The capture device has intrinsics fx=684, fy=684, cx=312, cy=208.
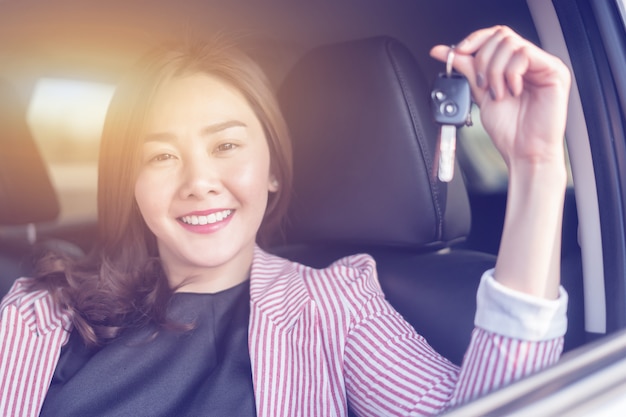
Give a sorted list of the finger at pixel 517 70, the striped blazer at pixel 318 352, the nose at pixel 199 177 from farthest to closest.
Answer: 1. the nose at pixel 199 177
2. the striped blazer at pixel 318 352
3. the finger at pixel 517 70

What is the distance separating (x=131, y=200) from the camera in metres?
1.67

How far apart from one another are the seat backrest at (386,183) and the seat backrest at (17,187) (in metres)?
1.03

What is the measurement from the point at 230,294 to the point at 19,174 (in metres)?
1.11

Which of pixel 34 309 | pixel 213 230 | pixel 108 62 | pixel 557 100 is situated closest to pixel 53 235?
pixel 108 62

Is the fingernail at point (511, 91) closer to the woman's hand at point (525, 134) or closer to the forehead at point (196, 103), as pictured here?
the woman's hand at point (525, 134)

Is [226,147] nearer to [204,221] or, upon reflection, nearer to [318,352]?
[204,221]

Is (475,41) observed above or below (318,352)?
above

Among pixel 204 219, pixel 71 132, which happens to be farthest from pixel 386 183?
pixel 71 132

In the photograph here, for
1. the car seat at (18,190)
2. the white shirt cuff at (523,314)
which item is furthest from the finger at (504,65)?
the car seat at (18,190)

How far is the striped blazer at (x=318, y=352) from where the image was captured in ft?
4.32

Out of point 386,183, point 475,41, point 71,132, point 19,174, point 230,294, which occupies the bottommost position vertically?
point 230,294

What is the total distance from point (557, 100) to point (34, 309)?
3.96ft

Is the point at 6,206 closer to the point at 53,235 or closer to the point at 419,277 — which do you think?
the point at 53,235

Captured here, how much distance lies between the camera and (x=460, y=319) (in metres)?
1.52
